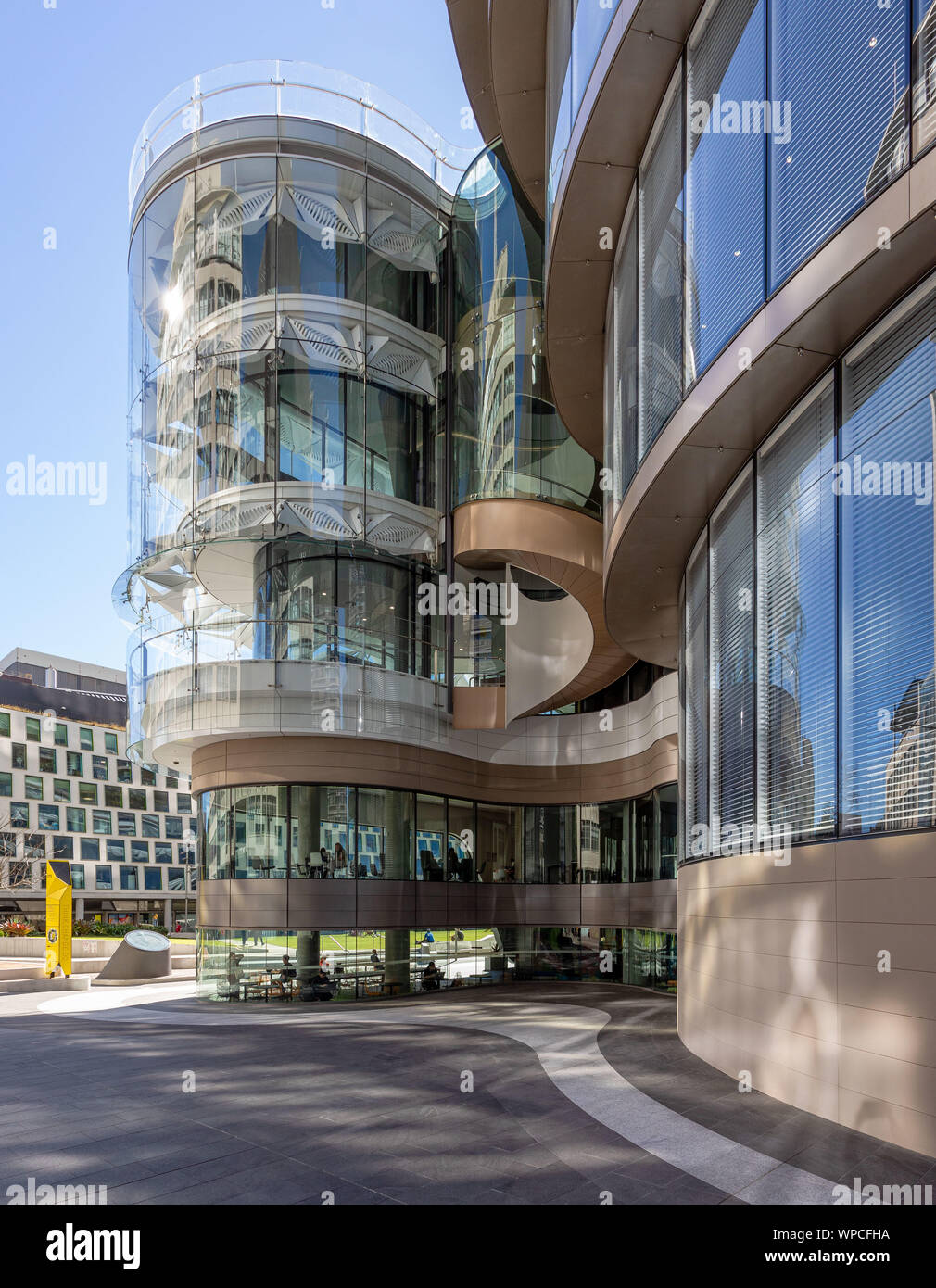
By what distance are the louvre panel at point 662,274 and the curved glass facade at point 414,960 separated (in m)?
15.3

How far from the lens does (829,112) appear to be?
8.67 meters

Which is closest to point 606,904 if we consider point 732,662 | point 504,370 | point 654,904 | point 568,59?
point 654,904

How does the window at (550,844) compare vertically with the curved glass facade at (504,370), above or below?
below

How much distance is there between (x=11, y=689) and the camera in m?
92.2

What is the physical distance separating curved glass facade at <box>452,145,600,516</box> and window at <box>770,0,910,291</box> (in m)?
14.0

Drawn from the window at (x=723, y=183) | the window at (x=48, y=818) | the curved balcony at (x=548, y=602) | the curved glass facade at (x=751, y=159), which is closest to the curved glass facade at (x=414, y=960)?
the curved balcony at (x=548, y=602)

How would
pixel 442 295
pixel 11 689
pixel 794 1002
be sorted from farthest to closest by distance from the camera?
1. pixel 11 689
2. pixel 442 295
3. pixel 794 1002

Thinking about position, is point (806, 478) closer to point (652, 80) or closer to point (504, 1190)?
point (652, 80)

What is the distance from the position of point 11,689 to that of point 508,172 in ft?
268

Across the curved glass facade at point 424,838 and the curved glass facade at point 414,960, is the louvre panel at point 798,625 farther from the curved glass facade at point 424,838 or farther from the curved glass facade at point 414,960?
the curved glass facade at point 414,960

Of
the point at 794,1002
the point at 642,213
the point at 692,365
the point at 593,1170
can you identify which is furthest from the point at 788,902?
the point at 642,213

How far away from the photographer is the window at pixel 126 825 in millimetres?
91562

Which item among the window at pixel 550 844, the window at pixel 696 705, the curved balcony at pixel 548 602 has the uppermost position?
the curved balcony at pixel 548 602

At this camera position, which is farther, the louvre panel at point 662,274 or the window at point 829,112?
the louvre panel at point 662,274
